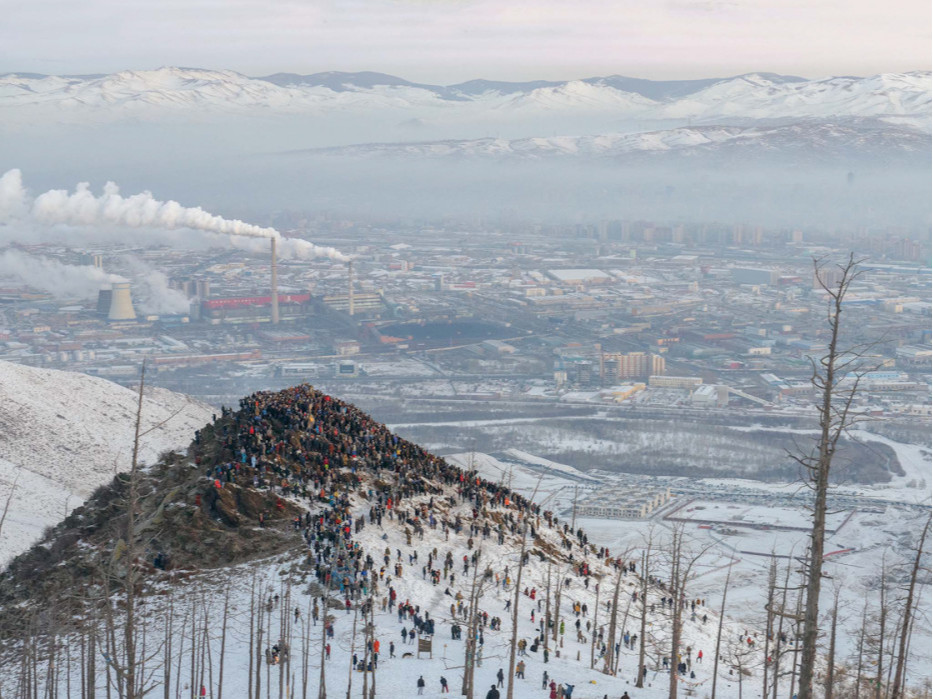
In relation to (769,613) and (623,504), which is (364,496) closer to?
(769,613)

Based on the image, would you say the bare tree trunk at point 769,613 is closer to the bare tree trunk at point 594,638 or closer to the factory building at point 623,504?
the bare tree trunk at point 594,638

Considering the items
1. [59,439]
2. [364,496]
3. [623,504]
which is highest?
[364,496]

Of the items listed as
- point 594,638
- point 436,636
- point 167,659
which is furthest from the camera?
point 594,638

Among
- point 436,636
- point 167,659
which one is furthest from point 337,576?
point 167,659

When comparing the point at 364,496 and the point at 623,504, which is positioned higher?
the point at 364,496

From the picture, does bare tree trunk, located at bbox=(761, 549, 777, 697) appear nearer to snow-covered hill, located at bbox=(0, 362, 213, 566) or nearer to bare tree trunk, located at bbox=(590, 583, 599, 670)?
bare tree trunk, located at bbox=(590, 583, 599, 670)

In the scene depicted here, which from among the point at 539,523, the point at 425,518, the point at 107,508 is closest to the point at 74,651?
the point at 107,508

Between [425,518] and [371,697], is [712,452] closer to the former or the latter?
[425,518]

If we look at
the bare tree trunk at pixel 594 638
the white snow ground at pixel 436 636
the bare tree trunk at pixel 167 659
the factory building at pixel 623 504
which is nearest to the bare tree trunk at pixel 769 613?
the white snow ground at pixel 436 636
